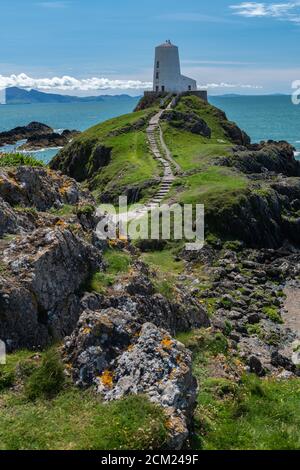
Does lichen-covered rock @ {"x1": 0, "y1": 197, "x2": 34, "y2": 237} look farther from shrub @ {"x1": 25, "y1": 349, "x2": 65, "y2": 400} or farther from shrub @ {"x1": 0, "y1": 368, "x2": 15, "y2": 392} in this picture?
shrub @ {"x1": 25, "y1": 349, "x2": 65, "y2": 400}

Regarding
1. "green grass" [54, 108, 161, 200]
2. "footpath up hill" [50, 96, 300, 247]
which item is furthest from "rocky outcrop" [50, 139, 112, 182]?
"footpath up hill" [50, 96, 300, 247]

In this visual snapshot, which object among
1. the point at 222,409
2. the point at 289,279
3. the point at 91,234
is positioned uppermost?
the point at 91,234

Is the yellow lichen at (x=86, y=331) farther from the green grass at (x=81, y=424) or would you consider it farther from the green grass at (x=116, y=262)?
the green grass at (x=116, y=262)

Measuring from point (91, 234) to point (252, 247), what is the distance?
29.0m

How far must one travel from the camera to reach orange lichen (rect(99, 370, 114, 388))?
14225 millimetres

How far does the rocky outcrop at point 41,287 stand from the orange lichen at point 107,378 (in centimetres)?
306

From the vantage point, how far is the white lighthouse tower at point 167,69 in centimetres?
11381

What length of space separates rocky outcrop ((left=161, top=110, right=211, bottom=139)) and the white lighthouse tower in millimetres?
22260

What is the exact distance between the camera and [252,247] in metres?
50.0

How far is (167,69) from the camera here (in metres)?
114

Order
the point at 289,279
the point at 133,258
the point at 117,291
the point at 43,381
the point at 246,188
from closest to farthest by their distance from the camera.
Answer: the point at 43,381 < the point at 117,291 < the point at 133,258 < the point at 289,279 < the point at 246,188

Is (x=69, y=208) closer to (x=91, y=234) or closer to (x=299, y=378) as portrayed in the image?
(x=91, y=234)

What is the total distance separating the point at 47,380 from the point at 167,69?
10685 centimetres

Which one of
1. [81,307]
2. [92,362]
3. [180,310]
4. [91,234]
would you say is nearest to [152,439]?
[92,362]
